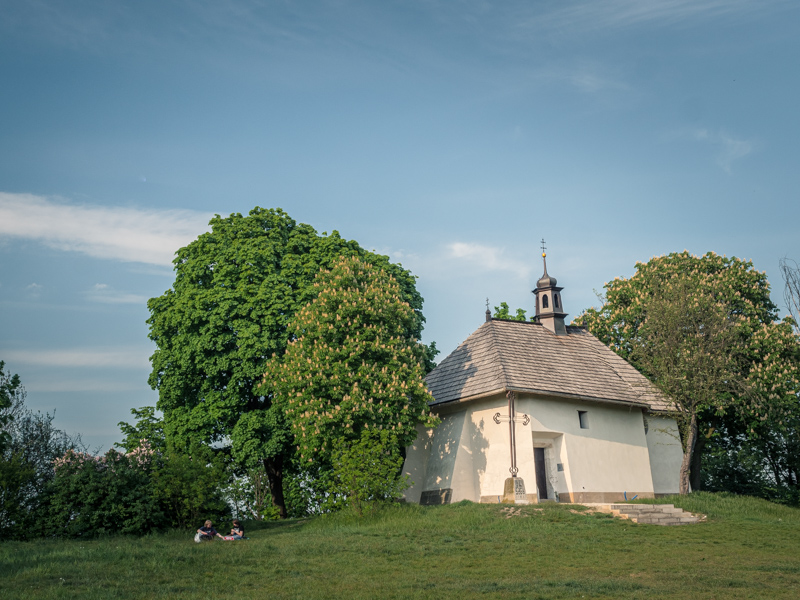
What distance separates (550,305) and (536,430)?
783cm

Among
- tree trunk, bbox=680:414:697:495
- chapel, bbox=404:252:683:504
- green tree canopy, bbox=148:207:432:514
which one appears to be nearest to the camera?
chapel, bbox=404:252:683:504

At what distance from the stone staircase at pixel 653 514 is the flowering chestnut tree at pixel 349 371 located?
6097mm

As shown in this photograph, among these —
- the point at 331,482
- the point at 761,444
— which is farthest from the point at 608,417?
the point at 331,482

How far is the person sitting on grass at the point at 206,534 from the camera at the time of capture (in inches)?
669

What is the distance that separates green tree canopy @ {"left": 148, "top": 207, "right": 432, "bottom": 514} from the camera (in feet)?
80.5

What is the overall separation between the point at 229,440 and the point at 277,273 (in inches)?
254

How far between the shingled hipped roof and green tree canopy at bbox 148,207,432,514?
291cm

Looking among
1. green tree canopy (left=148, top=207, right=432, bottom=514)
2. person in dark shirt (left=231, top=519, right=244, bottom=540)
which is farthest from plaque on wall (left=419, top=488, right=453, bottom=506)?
person in dark shirt (left=231, top=519, right=244, bottom=540)

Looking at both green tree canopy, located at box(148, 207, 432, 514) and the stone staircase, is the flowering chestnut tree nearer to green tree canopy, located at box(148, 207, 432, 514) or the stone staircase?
→ green tree canopy, located at box(148, 207, 432, 514)

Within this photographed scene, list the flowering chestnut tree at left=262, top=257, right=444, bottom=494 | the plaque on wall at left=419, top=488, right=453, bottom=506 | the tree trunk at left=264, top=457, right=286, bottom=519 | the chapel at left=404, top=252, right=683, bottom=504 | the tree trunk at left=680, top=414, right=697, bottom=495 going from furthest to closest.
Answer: the tree trunk at left=264, top=457, right=286, bottom=519
the tree trunk at left=680, top=414, right=697, bottom=495
the plaque on wall at left=419, top=488, right=453, bottom=506
the chapel at left=404, top=252, right=683, bottom=504
the flowering chestnut tree at left=262, top=257, right=444, bottom=494

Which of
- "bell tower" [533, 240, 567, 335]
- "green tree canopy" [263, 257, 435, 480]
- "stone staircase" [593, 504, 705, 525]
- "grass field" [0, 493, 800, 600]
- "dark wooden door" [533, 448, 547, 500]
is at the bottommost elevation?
"grass field" [0, 493, 800, 600]

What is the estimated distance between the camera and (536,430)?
918 inches

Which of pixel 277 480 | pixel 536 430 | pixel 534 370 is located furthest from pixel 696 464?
pixel 277 480

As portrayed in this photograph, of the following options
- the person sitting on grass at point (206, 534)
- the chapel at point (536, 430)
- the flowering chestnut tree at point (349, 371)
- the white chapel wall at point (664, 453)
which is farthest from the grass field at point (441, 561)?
the white chapel wall at point (664, 453)
